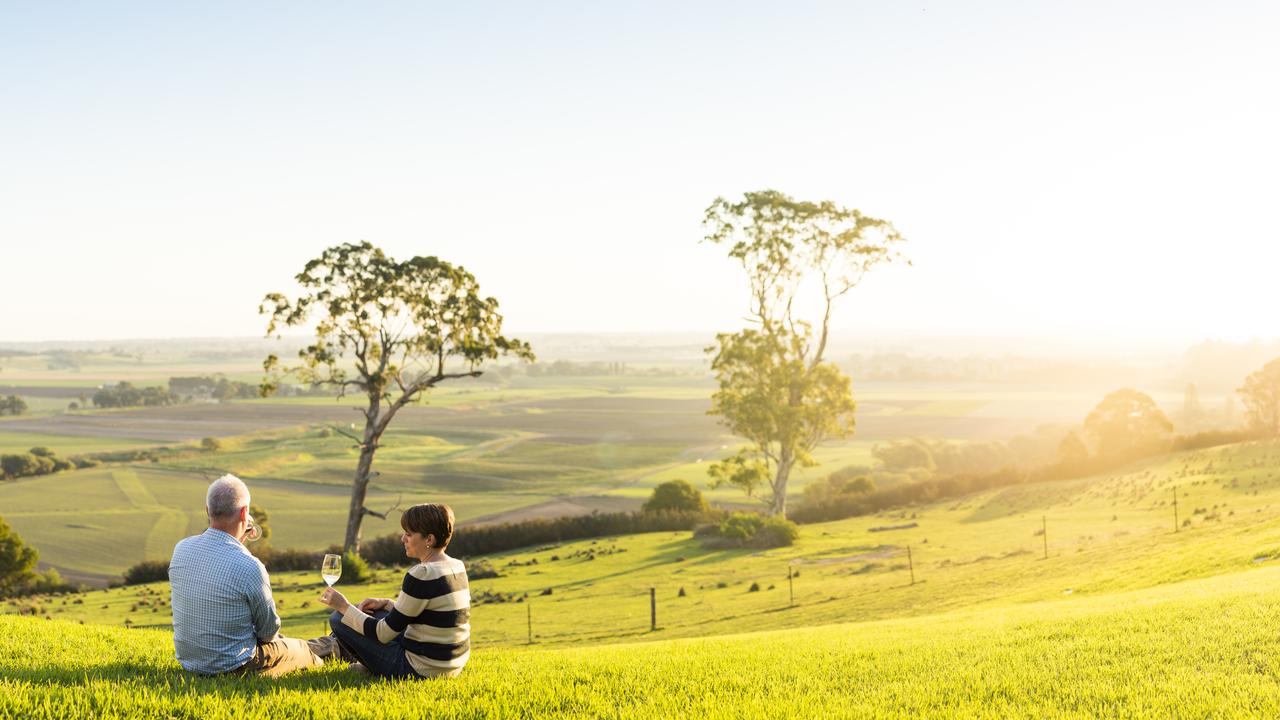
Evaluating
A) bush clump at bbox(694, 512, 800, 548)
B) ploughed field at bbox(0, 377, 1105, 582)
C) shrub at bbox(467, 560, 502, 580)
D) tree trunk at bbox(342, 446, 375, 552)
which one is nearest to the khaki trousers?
shrub at bbox(467, 560, 502, 580)

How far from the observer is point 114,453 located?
4299 inches

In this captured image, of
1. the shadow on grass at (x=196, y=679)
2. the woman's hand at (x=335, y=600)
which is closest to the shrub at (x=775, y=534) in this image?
the shadow on grass at (x=196, y=679)

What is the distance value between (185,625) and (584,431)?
138632 millimetres

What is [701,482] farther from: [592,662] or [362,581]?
[592,662]

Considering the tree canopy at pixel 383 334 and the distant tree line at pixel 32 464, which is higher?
the tree canopy at pixel 383 334

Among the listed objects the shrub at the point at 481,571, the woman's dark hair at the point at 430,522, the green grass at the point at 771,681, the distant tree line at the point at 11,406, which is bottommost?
the shrub at the point at 481,571

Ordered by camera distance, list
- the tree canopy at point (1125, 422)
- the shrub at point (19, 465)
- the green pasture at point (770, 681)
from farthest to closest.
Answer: the shrub at point (19, 465), the tree canopy at point (1125, 422), the green pasture at point (770, 681)

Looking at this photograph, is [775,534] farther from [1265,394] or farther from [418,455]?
[418,455]

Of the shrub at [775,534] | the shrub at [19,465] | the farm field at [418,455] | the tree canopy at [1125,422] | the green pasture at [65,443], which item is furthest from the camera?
the green pasture at [65,443]

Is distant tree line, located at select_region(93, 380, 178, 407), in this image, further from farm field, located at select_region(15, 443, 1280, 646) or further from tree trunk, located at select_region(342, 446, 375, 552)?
farm field, located at select_region(15, 443, 1280, 646)

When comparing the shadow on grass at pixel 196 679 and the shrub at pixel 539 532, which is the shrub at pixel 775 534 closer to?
the shrub at pixel 539 532

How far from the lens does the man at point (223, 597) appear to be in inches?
273

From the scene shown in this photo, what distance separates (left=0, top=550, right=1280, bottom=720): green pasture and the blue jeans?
15 centimetres

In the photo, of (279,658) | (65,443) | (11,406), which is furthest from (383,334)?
(11,406)
